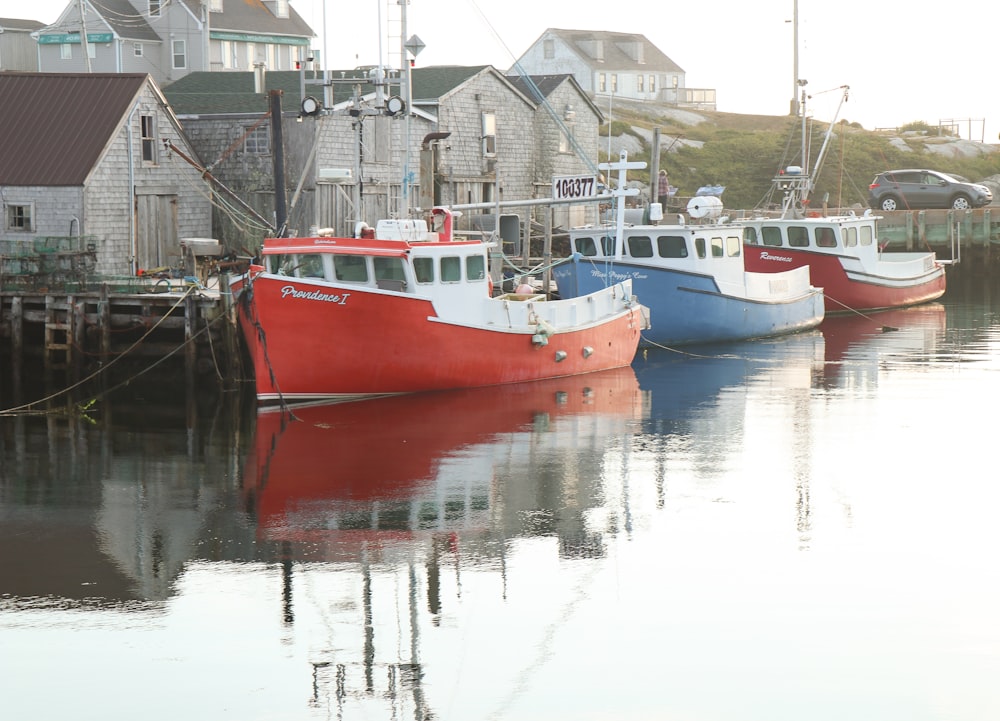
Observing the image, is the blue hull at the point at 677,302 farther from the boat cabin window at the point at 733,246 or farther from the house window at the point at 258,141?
the house window at the point at 258,141

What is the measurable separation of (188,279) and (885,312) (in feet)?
73.1

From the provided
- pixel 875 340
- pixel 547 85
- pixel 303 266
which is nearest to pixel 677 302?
pixel 875 340

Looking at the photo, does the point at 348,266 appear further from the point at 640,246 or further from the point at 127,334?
the point at 640,246

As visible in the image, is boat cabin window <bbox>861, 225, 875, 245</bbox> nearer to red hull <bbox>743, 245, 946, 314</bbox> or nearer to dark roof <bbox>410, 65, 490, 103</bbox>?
red hull <bbox>743, 245, 946, 314</bbox>

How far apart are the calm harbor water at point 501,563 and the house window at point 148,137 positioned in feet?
42.1

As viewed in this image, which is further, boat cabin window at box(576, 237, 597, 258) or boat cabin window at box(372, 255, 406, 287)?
boat cabin window at box(576, 237, 597, 258)

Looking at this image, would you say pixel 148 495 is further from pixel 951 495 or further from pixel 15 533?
pixel 951 495

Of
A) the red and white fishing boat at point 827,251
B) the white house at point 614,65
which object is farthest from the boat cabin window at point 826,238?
the white house at point 614,65

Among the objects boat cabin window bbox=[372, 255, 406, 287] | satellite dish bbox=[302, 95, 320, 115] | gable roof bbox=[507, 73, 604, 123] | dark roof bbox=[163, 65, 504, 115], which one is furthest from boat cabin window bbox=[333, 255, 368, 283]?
gable roof bbox=[507, 73, 604, 123]

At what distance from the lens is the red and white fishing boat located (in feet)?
123

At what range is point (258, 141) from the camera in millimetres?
36906

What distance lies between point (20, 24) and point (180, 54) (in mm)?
11363

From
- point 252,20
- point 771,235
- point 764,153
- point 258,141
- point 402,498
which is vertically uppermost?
point 252,20

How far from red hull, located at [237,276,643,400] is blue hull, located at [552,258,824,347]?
611cm
